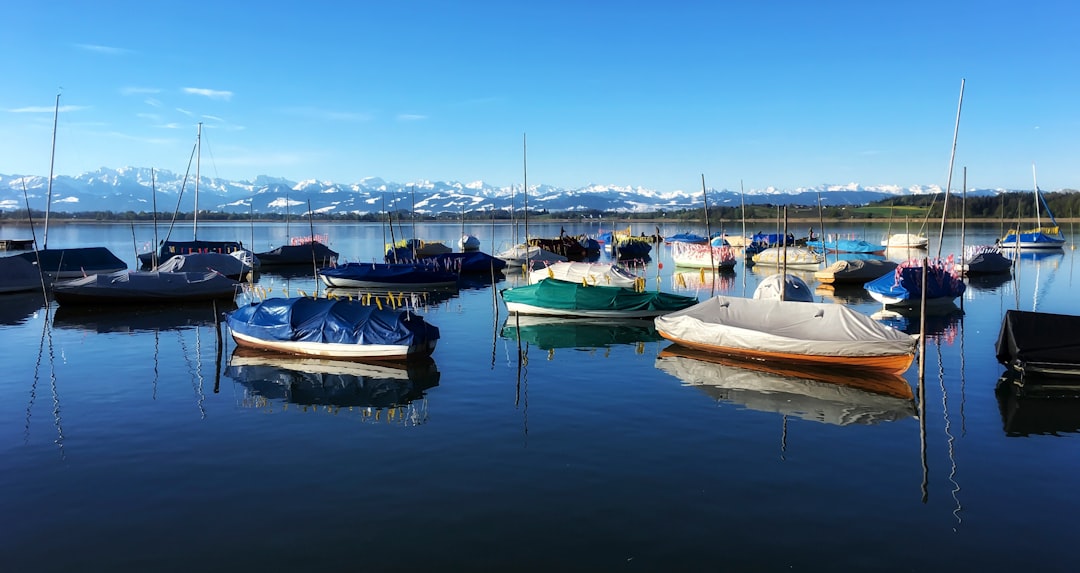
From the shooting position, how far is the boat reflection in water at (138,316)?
40.3m

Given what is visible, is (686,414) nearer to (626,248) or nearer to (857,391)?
(857,391)

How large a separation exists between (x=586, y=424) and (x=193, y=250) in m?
70.3

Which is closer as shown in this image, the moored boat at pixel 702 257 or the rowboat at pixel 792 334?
the rowboat at pixel 792 334

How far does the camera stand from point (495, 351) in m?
33.0

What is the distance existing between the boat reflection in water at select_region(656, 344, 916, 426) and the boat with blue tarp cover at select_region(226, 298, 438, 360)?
10.0m

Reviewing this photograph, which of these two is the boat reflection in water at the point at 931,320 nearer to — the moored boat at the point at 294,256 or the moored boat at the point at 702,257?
the moored boat at the point at 702,257

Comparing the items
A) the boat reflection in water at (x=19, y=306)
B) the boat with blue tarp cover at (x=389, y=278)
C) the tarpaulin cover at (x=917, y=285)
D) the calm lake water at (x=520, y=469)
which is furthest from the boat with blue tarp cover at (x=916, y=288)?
the boat reflection in water at (x=19, y=306)

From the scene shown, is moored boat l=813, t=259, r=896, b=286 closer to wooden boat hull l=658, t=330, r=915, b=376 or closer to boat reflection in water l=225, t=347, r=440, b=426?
wooden boat hull l=658, t=330, r=915, b=376

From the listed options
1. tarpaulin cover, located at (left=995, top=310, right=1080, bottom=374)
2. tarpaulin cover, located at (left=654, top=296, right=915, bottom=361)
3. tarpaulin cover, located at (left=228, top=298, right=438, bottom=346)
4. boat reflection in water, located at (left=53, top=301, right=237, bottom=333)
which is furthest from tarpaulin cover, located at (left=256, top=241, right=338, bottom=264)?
tarpaulin cover, located at (left=995, top=310, right=1080, bottom=374)

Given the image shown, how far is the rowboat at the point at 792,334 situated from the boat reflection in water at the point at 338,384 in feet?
37.7

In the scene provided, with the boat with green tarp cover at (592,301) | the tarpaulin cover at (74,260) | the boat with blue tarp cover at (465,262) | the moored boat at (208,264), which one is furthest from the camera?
the boat with blue tarp cover at (465,262)

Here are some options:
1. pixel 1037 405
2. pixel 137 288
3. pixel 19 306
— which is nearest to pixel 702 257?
pixel 137 288

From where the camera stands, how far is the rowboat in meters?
27.2

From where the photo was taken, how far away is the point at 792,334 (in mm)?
29125
